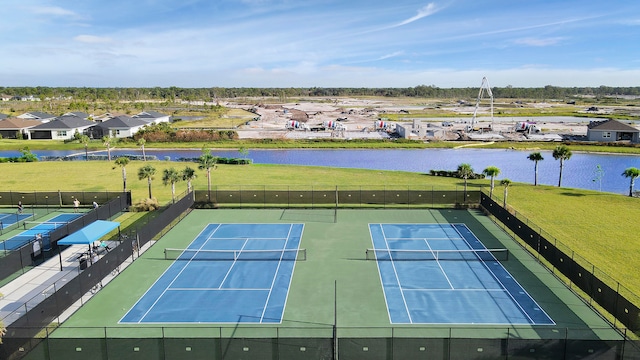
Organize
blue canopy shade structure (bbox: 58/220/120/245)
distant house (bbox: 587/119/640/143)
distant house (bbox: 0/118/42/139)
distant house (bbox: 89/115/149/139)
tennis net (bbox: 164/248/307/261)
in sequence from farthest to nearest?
1. distant house (bbox: 0/118/42/139)
2. distant house (bbox: 89/115/149/139)
3. distant house (bbox: 587/119/640/143)
4. tennis net (bbox: 164/248/307/261)
5. blue canopy shade structure (bbox: 58/220/120/245)

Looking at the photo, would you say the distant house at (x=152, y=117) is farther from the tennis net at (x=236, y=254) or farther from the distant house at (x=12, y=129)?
the tennis net at (x=236, y=254)

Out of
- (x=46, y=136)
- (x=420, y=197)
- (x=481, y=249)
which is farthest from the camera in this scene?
(x=46, y=136)

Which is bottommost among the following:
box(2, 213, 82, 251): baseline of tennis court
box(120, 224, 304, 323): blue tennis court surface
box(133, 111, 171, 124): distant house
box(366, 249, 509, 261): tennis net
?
box(120, 224, 304, 323): blue tennis court surface

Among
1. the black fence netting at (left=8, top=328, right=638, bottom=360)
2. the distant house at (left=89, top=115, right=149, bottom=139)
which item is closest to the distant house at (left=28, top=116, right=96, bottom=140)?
the distant house at (left=89, top=115, right=149, bottom=139)

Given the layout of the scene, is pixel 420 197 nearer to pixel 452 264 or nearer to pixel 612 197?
pixel 452 264

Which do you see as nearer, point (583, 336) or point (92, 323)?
point (583, 336)

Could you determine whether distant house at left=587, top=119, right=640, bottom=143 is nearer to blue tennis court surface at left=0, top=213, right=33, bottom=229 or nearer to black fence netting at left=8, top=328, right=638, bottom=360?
black fence netting at left=8, top=328, right=638, bottom=360

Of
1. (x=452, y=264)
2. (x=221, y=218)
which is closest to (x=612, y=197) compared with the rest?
(x=452, y=264)

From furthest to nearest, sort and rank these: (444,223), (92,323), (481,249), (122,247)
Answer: (444,223)
(481,249)
(122,247)
(92,323)
